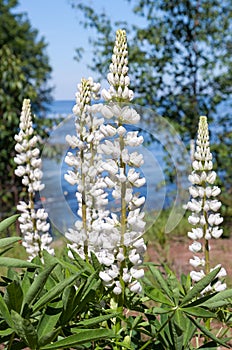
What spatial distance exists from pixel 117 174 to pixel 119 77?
246mm

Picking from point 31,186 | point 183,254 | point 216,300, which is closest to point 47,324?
point 216,300

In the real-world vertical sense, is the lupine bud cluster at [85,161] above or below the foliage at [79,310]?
above

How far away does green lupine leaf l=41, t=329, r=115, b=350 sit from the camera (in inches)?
46.1

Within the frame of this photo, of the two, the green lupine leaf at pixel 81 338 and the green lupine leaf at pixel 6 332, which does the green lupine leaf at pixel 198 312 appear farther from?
the green lupine leaf at pixel 6 332

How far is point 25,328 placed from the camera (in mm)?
1107

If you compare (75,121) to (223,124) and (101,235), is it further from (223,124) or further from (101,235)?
(223,124)

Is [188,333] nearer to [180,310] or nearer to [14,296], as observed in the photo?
[180,310]

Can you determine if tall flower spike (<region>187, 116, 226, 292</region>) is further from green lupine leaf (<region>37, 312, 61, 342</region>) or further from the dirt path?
the dirt path

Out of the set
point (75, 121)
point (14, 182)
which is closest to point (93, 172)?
point (75, 121)

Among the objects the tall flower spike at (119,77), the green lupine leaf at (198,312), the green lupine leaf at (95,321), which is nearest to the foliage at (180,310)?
the green lupine leaf at (198,312)

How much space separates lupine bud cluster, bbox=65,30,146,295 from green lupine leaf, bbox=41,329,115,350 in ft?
0.66

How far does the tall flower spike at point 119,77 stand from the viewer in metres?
1.36

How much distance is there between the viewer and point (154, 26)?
254 inches

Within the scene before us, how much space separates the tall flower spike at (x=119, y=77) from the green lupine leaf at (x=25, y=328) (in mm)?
580
